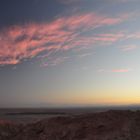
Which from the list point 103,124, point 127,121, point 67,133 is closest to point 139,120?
point 127,121

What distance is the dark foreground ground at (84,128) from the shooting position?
1543cm

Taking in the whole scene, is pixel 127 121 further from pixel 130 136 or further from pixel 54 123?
pixel 54 123

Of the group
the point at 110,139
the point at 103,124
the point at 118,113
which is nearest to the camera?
the point at 110,139

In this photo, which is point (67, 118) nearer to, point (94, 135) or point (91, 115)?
point (91, 115)

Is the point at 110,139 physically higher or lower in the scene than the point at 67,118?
lower

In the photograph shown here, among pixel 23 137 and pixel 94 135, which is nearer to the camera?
pixel 94 135

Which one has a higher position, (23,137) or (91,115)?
(91,115)

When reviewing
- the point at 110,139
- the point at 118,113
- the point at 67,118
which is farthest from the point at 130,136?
the point at 67,118

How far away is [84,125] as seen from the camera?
54.4 ft

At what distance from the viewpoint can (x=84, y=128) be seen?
16.4 metres

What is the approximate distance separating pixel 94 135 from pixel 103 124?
1.14 m

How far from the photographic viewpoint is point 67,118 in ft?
59.3

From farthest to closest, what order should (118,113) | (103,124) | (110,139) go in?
(118,113)
(103,124)
(110,139)

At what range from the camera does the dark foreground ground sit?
50.6ft
